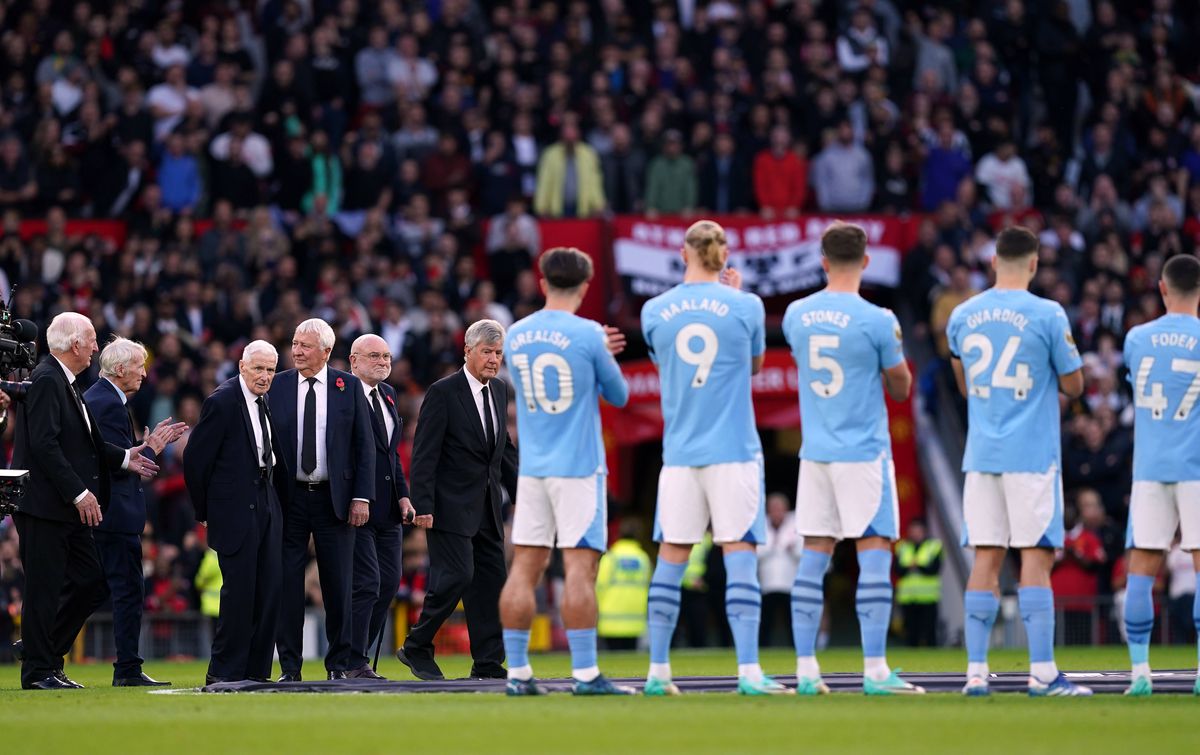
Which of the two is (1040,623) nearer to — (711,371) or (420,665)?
(711,371)

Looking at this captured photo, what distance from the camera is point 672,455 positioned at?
11.7m

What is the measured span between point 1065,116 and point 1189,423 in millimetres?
18787

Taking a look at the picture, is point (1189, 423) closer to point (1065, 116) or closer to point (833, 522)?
point (833, 522)

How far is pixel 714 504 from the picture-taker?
37.9 feet

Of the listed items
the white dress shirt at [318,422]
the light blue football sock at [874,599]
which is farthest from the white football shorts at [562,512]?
the white dress shirt at [318,422]

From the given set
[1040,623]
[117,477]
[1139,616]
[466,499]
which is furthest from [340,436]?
[1139,616]

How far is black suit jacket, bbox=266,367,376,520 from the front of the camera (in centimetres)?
1431

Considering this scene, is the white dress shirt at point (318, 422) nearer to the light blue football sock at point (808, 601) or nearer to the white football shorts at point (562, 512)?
the white football shorts at point (562, 512)

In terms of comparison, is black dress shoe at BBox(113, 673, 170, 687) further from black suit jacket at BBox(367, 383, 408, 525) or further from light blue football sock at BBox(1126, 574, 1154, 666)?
light blue football sock at BBox(1126, 574, 1154, 666)

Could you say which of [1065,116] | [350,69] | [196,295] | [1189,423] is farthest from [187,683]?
[1065,116]

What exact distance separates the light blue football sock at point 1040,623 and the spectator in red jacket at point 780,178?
1610 cm

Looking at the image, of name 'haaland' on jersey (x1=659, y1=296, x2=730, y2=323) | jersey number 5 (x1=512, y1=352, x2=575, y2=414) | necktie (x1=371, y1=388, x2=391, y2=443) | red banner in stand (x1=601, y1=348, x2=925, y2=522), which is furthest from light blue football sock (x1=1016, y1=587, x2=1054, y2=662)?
red banner in stand (x1=601, y1=348, x2=925, y2=522)

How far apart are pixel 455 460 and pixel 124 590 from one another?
2.59 m

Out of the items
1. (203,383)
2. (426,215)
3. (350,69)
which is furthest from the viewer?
(350,69)
